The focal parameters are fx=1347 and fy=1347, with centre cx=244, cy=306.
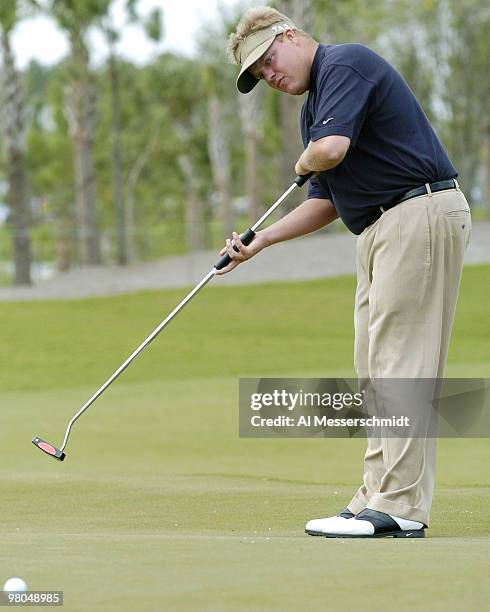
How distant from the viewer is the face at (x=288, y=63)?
4883mm

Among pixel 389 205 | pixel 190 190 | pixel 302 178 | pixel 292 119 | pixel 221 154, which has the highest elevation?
pixel 221 154

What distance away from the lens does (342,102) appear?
4.73 metres

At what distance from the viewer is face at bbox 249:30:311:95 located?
16.0 ft

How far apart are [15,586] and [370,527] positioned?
75.8 inches

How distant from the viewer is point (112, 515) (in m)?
5.59

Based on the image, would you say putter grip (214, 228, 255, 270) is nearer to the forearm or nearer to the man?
the forearm

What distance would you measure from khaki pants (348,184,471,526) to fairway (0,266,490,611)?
227 millimetres

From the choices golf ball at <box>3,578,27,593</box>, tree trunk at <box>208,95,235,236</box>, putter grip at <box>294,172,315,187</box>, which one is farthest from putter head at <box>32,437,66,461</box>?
tree trunk at <box>208,95,235,236</box>

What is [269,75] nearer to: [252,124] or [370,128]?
[370,128]

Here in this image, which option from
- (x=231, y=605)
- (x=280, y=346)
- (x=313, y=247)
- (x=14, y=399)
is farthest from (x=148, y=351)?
(x=231, y=605)

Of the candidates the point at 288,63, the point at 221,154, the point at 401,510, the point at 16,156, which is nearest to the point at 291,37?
the point at 288,63

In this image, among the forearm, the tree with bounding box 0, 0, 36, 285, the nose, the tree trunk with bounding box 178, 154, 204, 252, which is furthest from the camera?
the tree trunk with bounding box 178, 154, 204, 252

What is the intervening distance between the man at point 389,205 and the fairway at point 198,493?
0.24 meters

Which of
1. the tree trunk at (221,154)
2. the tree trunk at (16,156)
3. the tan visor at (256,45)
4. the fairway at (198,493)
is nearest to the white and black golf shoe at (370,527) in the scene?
the fairway at (198,493)
